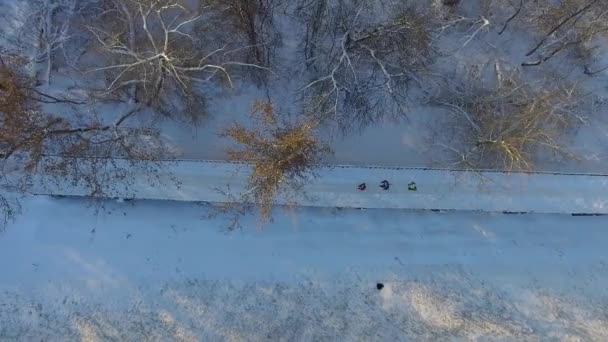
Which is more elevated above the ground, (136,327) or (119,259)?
(119,259)

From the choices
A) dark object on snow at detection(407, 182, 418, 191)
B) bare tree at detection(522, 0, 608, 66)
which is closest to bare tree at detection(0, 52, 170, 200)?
dark object on snow at detection(407, 182, 418, 191)

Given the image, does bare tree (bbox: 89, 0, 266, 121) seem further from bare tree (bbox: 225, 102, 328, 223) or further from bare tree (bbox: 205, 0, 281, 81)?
bare tree (bbox: 225, 102, 328, 223)

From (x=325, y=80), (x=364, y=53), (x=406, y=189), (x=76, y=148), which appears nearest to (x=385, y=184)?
(x=406, y=189)

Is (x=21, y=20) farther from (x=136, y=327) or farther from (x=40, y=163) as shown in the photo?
(x=136, y=327)

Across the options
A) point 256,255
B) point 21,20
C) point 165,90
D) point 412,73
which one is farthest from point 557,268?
point 21,20

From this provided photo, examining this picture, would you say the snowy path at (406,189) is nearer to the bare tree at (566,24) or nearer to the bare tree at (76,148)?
the bare tree at (76,148)

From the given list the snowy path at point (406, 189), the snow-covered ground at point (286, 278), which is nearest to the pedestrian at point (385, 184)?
the snowy path at point (406, 189)

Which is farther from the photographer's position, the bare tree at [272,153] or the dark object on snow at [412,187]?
the dark object on snow at [412,187]
